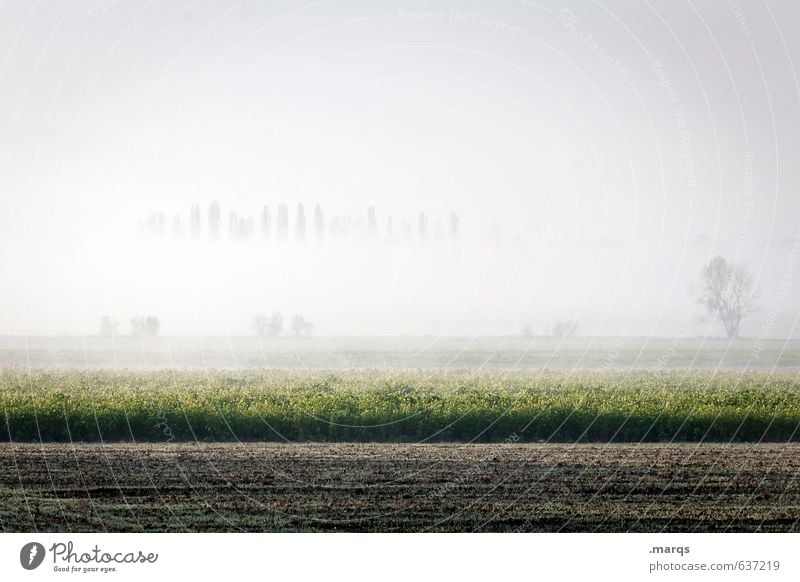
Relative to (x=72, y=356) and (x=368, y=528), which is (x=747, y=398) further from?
(x=72, y=356)

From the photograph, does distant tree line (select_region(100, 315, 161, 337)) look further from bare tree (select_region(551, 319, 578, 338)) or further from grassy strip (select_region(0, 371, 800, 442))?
bare tree (select_region(551, 319, 578, 338))

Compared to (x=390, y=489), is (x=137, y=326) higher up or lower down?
higher up

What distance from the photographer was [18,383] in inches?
989

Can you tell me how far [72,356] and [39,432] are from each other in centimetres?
1312

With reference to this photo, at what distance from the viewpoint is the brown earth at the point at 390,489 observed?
50.7 ft

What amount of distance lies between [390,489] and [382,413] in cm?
612

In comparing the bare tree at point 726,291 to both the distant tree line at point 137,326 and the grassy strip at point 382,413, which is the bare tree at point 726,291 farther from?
the distant tree line at point 137,326

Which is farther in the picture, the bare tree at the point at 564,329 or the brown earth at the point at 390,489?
the bare tree at the point at 564,329
